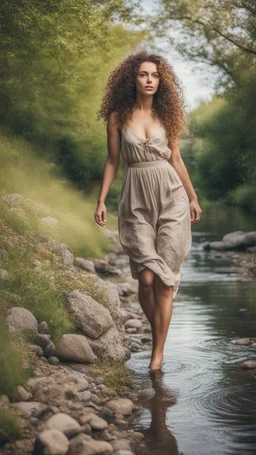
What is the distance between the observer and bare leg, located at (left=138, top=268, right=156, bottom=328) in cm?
668

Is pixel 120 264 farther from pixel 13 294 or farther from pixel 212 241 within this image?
pixel 13 294

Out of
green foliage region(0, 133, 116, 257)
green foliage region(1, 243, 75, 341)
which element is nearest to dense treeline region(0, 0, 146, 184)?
green foliage region(0, 133, 116, 257)

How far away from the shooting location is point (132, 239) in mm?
6688

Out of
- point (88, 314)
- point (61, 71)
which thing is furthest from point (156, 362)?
point (61, 71)

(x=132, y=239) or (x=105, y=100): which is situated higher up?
(x=105, y=100)

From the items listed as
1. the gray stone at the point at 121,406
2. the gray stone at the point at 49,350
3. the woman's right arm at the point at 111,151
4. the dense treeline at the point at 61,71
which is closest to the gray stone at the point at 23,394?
the gray stone at the point at 121,406

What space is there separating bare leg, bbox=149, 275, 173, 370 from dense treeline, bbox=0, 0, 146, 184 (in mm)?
6322

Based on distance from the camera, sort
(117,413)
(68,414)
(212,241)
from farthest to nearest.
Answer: (212,241), (117,413), (68,414)

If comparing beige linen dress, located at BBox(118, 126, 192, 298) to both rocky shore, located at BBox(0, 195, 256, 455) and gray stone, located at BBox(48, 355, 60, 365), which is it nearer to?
rocky shore, located at BBox(0, 195, 256, 455)

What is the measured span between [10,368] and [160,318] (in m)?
1.96

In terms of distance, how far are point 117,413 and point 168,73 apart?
3.01 metres

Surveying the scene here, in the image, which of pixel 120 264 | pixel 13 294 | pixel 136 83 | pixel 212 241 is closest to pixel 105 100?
pixel 136 83

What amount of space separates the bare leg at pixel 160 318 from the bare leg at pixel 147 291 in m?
0.05

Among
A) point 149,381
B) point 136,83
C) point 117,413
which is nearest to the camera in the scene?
point 117,413
